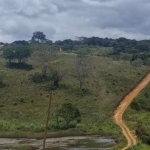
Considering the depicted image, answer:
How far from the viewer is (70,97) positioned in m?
95.1

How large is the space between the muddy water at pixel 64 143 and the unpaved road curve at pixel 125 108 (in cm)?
306

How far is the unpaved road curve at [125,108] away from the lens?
60125mm

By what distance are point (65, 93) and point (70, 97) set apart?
2.50 metres

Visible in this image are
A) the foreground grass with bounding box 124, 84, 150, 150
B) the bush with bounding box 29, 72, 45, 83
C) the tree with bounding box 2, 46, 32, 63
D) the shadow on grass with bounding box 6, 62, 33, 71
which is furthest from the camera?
the shadow on grass with bounding box 6, 62, 33, 71

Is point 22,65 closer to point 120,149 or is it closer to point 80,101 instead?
point 80,101

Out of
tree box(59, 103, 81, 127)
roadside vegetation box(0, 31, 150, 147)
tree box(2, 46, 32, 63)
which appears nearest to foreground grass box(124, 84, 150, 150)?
roadside vegetation box(0, 31, 150, 147)

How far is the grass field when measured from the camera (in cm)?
7462

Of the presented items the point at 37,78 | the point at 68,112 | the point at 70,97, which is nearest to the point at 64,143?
the point at 68,112

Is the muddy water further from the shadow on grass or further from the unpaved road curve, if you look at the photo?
the shadow on grass

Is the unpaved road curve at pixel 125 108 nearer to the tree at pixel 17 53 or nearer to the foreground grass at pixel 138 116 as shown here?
the foreground grass at pixel 138 116

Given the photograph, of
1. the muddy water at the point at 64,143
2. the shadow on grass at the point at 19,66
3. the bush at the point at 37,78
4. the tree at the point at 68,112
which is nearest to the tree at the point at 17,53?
the shadow on grass at the point at 19,66

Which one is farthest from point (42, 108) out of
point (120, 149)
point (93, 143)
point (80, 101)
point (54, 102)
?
point (120, 149)

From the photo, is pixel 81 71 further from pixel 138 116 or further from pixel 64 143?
pixel 64 143

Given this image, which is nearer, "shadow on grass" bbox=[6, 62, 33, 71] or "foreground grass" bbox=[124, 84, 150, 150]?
"foreground grass" bbox=[124, 84, 150, 150]
